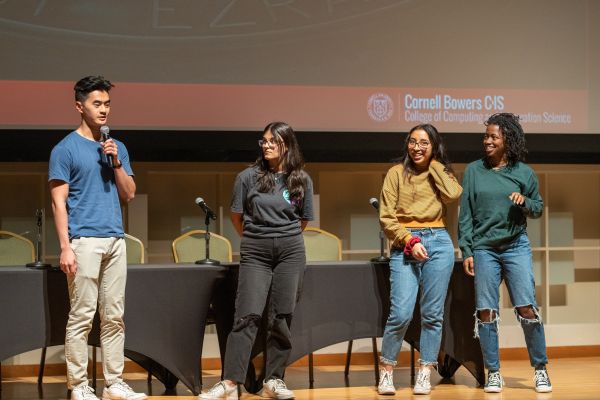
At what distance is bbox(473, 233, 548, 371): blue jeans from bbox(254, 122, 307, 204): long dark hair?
1.05m

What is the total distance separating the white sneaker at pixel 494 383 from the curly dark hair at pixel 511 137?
1126 millimetres

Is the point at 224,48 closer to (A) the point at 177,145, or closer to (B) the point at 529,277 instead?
(A) the point at 177,145

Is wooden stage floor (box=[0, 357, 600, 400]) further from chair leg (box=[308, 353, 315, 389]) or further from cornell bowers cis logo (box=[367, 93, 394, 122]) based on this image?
cornell bowers cis logo (box=[367, 93, 394, 122])

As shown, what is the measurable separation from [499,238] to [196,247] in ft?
6.69

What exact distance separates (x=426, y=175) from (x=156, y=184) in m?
2.40

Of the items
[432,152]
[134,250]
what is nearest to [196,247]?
[134,250]

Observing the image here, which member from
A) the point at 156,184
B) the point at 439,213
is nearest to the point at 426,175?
the point at 439,213

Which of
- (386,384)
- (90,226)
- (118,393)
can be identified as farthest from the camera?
(386,384)

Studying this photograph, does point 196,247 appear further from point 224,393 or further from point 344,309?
point 224,393

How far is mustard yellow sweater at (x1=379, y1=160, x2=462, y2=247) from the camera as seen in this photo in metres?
4.75

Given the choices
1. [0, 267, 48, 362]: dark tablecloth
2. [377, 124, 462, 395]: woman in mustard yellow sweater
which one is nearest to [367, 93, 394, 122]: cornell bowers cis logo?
[377, 124, 462, 395]: woman in mustard yellow sweater

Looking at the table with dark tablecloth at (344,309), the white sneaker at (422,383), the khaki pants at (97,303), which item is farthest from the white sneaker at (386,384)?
the khaki pants at (97,303)

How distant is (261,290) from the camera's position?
4.50 meters

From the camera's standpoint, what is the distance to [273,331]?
15.0ft
